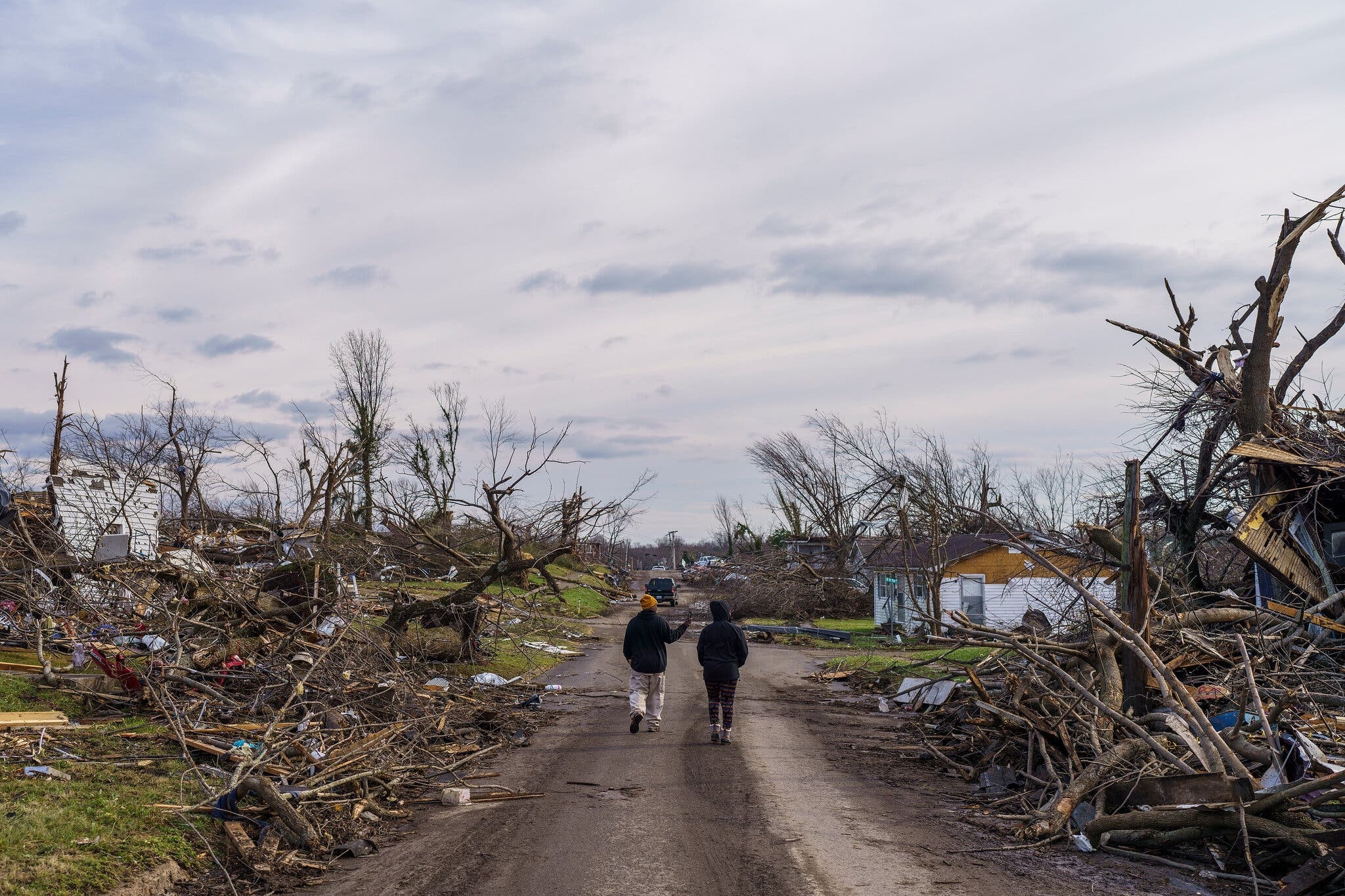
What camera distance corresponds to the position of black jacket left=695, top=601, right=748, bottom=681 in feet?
38.4

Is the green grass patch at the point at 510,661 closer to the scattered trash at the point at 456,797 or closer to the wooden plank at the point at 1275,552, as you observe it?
the scattered trash at the point at 456,797

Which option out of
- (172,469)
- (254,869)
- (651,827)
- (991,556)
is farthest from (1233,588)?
(172,469)

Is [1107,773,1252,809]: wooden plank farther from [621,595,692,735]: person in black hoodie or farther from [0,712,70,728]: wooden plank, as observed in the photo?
[0,712,70,728]: wooden plank

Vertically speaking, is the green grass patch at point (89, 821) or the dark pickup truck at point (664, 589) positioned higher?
the green grass patch at point (89, 821)

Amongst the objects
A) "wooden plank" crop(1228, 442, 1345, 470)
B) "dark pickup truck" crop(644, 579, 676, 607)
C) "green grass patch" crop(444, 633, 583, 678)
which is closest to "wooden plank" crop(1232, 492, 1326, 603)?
"wooden plank" crop(1228, 442, 1345, 470)

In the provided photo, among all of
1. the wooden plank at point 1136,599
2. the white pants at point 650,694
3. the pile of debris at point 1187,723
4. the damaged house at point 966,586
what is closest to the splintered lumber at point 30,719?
the white pants at point 650,694

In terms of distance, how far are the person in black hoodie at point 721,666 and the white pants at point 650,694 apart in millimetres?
805

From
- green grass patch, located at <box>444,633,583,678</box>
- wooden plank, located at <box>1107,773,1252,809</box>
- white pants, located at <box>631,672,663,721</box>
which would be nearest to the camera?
wooden plank, located at <box>1107,773,1252,809</box>

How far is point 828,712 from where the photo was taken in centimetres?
1500

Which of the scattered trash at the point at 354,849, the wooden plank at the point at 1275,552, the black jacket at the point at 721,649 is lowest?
the scattered trash at the point at 354,849

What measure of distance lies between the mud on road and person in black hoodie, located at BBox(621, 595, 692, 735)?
0.36 meters

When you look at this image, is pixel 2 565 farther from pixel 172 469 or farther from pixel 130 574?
pixel 172 469

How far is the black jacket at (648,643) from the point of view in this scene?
1231cm

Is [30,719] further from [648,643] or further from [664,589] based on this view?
[664,589]
